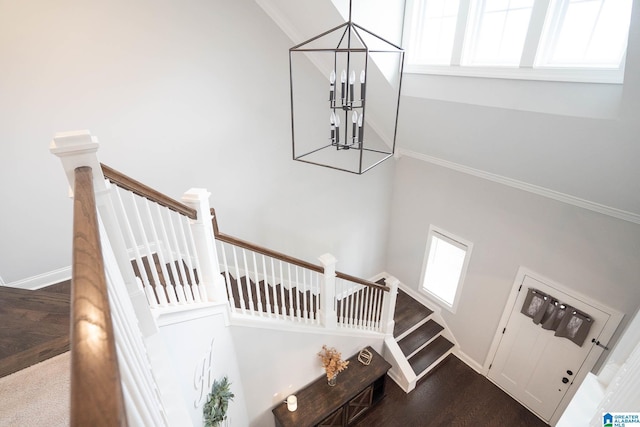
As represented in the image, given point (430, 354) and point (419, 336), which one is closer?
point (430, 354)

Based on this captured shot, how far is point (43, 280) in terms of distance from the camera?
2811 millimetres

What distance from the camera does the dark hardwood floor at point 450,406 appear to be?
397cm

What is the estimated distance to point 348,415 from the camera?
3.81m

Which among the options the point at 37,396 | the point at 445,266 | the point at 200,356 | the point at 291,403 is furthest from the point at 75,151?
the point at 445,266

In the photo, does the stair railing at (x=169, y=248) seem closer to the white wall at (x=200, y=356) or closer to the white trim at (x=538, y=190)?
the white wall at (x=200, y=356)

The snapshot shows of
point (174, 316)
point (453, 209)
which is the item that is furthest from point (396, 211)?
point (174, 316)

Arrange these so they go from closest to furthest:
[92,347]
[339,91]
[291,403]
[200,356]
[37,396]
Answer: [92,347] → [37,396] → [200,356] → [291,403] → [339,91]

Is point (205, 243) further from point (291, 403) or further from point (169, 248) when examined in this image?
point (291, 403)

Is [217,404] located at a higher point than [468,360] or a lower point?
higher

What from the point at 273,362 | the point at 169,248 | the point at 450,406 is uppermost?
the point at 169,248

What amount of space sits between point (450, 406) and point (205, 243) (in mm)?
3981

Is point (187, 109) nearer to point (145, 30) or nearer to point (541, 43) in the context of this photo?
point (145, 30)

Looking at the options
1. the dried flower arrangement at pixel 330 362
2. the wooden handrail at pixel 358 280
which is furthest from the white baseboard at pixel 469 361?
the dried flower arrangement at pixel 330 362

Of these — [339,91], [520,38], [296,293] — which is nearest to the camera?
[520,38]
